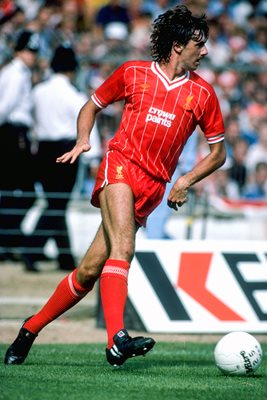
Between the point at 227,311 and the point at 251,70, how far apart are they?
571 centimetres

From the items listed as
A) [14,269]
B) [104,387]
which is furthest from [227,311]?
[14,269]

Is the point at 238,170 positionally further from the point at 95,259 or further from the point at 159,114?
the point at 95,259

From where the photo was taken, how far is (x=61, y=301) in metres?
7.02

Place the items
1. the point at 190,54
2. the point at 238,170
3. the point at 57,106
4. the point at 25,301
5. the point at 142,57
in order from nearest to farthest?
the point at 190,54 < the point at 25,301 < the point at 57,106 < the point at 142,57 < the point at 238,170

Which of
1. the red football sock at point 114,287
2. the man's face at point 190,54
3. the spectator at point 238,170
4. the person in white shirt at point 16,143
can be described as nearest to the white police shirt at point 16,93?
the person in white shirt at point 16,143

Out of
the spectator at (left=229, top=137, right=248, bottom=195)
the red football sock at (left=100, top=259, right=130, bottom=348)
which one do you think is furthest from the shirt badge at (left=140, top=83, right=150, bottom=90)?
the spectator at (left=229, top=137, right=248, bottom=195)

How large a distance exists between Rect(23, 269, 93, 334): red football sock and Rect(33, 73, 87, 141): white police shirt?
555 cm

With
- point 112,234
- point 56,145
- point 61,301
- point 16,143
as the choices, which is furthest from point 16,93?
point 112,234

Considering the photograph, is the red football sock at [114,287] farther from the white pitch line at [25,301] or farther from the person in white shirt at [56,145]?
the person in white shirt at [56,145]

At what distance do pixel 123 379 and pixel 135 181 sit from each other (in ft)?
4.31

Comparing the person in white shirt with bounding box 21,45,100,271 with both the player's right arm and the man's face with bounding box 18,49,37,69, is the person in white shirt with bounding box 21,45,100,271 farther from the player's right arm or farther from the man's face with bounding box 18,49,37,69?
the player's right arm

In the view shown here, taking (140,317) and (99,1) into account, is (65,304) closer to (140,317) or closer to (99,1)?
(140,317)

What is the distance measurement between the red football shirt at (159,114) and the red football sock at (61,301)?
0.93 metres

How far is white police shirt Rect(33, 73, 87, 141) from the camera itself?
Result: 40.5 feet
